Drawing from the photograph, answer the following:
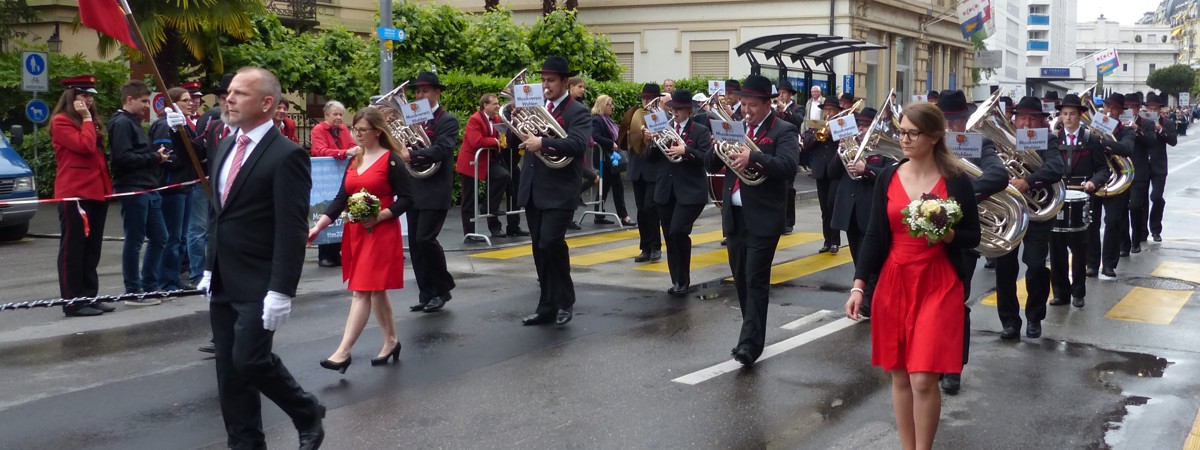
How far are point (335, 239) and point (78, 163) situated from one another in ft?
11.5

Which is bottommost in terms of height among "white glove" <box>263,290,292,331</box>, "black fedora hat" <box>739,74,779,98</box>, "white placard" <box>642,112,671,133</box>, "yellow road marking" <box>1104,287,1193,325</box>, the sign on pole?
"yellow road marking" <box>1104,287,1193,325</box>

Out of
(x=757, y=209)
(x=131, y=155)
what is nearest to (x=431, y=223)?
(x=131, y=155)

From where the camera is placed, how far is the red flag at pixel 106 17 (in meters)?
6.13

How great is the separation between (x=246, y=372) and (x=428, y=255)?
460cm

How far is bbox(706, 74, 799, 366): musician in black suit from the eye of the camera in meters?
7.56

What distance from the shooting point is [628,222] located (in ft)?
56.4

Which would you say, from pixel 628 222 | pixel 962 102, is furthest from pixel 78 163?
pixel 628 222

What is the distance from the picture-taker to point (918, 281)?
5195 millimetres

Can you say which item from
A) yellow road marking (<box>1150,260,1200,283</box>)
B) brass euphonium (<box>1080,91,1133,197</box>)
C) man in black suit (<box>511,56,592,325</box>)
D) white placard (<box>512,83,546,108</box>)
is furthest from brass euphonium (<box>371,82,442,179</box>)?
yellow road marking (<box>1150,260,1200,283</box>)

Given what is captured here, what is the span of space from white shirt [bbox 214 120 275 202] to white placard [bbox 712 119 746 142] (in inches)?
140

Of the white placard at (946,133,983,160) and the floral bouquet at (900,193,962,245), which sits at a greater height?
the white placard at (946,133,983,160)

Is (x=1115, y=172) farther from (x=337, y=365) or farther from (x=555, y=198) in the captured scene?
(x=337, y=365)

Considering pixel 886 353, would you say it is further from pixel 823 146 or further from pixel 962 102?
pixel 823 146

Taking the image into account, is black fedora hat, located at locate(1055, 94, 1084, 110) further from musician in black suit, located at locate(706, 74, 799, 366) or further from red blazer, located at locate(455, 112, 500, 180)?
red blazer, located at locate(455, 112, 500, 180)
